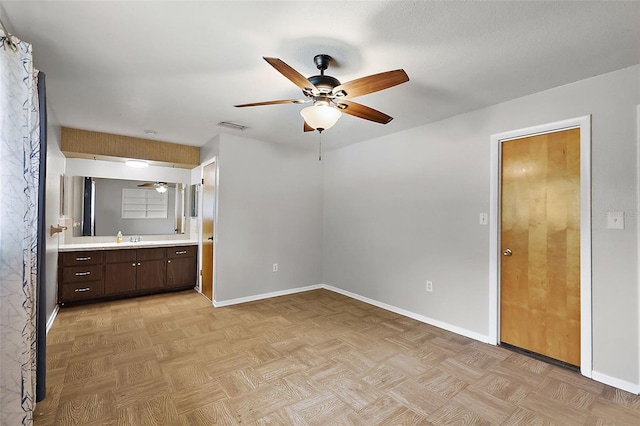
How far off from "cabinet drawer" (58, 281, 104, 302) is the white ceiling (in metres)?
2.28

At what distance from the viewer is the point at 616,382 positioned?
2.17 metres

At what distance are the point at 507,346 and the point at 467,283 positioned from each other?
25.2 inches

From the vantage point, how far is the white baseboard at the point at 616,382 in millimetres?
2105

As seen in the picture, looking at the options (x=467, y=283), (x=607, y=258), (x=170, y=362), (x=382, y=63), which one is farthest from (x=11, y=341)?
(x=607, y=258)

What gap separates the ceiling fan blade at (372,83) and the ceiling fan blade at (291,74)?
7.2 inches

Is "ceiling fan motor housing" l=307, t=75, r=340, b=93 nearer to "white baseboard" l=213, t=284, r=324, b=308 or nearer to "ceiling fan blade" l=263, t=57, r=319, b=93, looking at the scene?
"ceiling fan blade" l=263, t=57, r=319, b=93

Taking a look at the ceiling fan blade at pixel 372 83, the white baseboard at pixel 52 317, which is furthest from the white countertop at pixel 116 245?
the ceiling fan blade at pixel 372 83

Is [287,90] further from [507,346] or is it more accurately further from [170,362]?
[507,346]

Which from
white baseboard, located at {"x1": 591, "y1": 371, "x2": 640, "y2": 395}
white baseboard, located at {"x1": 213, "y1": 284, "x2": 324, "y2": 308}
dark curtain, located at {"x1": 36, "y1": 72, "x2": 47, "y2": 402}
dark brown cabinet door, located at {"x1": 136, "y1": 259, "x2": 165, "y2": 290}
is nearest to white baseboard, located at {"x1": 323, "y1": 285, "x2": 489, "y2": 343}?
white baseboard, located at {"x1": 213, "y1": 284, "x2": 324, "y2": 308}

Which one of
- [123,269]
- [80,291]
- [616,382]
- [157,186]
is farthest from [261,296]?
[616,382]

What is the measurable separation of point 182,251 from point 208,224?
70cm

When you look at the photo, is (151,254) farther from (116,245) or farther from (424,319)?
(424,319)

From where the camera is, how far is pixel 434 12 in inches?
63.4

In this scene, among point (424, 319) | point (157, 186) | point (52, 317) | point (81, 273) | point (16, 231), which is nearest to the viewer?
point (16, 231)
